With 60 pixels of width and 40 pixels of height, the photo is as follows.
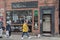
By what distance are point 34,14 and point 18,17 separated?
186 cm

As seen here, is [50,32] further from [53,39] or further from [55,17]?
[53,39]

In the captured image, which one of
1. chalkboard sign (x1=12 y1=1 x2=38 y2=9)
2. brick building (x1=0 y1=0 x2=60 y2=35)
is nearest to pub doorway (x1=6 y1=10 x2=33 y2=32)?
brick building (x1=0 y1=0 x2=60 y2=35)

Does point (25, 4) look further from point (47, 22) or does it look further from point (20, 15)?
point (47, 22)

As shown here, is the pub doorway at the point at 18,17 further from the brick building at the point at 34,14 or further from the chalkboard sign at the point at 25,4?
the chalkboard sign at the point at 25,4

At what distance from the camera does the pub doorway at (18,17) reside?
22891 millimetres

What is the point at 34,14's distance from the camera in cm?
2269

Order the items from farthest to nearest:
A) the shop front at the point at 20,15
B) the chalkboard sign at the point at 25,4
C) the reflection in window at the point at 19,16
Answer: the reflection in window at the point at 19,16
the shop front at the point at 20,15
the chalkboard sign at the point at 25,4

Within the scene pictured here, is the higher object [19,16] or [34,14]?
[34,14]

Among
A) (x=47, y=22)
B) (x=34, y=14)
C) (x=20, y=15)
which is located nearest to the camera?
(x=34, y=14)

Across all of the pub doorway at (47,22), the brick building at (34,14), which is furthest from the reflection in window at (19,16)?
the pub doorway at (47,22)

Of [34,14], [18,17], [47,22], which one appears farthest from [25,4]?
[47,22]

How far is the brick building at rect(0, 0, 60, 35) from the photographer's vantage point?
22266mm

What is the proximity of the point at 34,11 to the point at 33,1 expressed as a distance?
1093mm

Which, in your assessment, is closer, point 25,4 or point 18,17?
point 25,4
